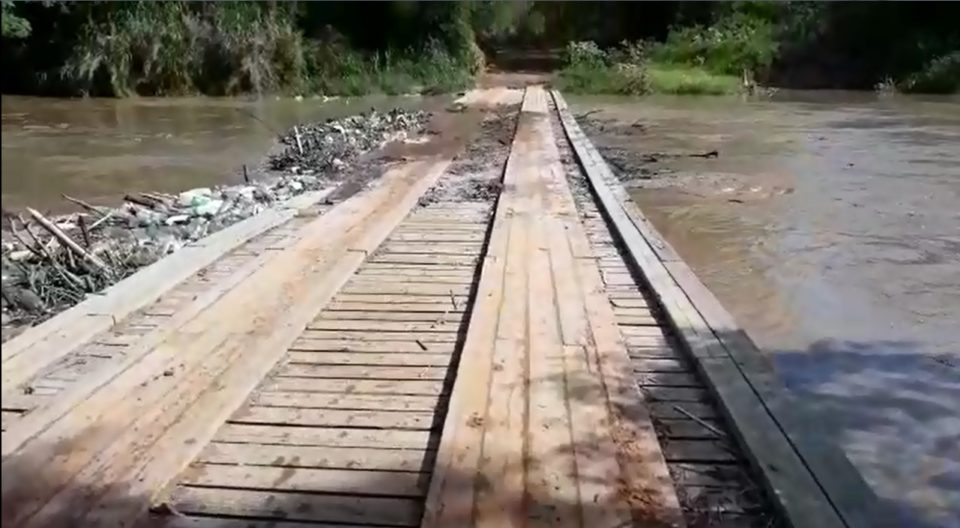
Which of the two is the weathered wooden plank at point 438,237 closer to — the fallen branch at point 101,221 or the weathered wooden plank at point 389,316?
the weathered wooden plank at point 389,316

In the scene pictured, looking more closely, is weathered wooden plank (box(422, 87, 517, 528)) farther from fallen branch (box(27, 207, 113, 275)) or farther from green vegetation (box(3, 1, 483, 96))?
green vegetation (box(3, 1, 483, 96))

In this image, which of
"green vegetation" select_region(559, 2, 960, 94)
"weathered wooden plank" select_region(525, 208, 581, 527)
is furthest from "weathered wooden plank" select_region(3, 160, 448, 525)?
"green vegetation" select_region(559, 2, 960, 94)

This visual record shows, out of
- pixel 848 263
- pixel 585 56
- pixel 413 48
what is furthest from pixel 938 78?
pixel 848 263

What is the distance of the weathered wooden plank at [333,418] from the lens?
318cm

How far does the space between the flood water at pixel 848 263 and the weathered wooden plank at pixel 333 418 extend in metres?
1.65

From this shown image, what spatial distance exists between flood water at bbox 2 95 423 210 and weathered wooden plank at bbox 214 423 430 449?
2805 mm

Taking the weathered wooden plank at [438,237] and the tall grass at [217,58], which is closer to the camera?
the weathered wooden plank at [438,237]

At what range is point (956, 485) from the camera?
351cm

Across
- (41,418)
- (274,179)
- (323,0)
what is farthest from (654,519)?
(323,0)

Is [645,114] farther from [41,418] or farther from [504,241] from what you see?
[41,418]

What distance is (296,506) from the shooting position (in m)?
2.61

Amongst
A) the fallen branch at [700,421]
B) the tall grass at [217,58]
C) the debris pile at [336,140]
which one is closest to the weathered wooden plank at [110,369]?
the fallen branch at [700,421]

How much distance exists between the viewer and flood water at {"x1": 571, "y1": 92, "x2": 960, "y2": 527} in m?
4.01

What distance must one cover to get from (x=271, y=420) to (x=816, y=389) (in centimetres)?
257
